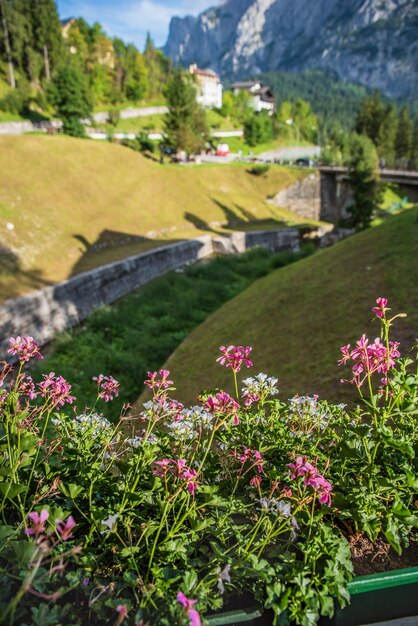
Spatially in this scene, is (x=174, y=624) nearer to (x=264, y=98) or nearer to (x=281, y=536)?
(x=281, y=536)

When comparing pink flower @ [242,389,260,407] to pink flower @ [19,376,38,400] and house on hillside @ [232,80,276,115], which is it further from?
house on hillside @ [232,80,276,115]

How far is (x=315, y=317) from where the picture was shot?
10.6 meters

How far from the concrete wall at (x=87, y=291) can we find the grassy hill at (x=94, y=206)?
1081mm

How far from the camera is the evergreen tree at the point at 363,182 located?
32844mm

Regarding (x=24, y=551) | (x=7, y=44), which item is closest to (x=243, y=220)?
(x=24, y=551)

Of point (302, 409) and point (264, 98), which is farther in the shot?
point (264, 98)

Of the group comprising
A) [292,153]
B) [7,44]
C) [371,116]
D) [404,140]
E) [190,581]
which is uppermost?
[7,44]

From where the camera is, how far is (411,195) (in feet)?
202

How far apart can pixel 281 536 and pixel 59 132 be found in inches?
2069

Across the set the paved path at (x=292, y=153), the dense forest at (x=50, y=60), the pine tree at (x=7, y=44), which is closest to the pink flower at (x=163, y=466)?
the dense forest at (x=50, y=60)

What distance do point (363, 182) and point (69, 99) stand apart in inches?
1292

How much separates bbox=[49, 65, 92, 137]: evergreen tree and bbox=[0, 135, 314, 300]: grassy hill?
9692 millimetres

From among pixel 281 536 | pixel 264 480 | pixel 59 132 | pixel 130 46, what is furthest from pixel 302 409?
pixel 130 46

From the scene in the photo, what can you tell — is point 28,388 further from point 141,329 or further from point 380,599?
point 141,329
